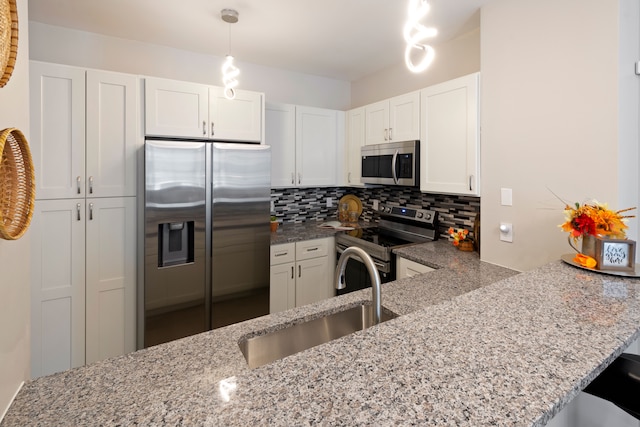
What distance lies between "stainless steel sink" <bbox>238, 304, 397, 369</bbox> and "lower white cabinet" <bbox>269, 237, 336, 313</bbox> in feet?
4.99

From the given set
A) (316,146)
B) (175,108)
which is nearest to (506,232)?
(316,146)

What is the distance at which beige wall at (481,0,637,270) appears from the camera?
1623 mm

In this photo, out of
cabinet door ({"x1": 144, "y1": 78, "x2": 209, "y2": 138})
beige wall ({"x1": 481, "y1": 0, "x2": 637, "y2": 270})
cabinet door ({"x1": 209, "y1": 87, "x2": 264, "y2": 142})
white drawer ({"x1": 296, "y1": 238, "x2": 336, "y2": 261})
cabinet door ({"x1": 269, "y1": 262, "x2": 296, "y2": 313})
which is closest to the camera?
beige wall ({"x1": 481, "y1": 0, "x2": 637, "y2": 270})

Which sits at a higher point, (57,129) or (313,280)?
(57,129)

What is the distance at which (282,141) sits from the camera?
329 cm

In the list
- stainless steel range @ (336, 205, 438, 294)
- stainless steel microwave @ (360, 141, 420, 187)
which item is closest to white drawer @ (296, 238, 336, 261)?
stainless steel range @ (336, 205, 438, 294)

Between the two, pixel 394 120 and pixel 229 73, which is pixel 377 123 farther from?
pixel 229 73

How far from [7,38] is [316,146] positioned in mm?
2876

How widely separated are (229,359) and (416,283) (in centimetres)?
113

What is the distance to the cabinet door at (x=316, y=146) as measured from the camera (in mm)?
3400

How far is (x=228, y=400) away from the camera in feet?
2.21

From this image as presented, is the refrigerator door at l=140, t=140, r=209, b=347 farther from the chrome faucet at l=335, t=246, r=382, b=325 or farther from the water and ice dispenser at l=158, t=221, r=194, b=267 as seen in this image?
the chrome faucet at l=335, t=246, r=382, b=325

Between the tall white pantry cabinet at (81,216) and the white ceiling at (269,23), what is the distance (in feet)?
1.63

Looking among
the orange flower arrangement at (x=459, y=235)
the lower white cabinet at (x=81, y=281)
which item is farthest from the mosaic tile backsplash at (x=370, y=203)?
the lower white cabinet at (x=81, y=281)
